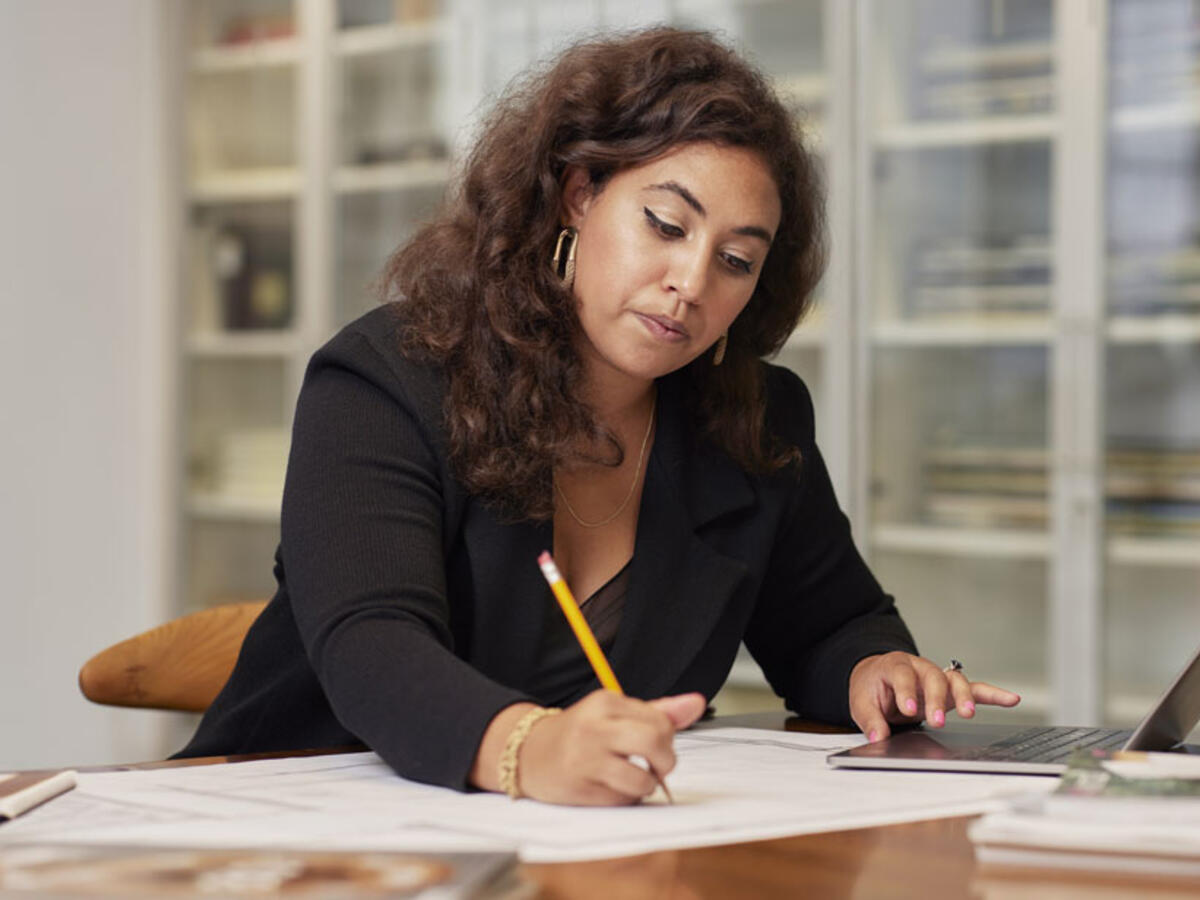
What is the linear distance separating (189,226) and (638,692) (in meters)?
3.01

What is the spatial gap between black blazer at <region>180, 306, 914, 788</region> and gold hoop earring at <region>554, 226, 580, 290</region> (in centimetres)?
18

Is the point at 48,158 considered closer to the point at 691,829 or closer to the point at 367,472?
the point at 367,472

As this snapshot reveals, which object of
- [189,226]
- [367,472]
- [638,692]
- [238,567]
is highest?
[189,226]

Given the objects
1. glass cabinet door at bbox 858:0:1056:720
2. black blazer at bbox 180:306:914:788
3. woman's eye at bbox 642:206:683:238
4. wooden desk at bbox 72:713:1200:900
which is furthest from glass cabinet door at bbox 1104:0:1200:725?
wooden desk at bbox 72:713:1200:900

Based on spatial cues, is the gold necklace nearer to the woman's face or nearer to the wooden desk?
the woman's face

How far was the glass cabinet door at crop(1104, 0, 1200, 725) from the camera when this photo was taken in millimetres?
2910

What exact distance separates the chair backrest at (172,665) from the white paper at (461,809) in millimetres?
468

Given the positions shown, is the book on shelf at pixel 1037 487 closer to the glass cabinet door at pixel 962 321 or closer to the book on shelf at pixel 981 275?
the glass cabinet door at pixel 962 321

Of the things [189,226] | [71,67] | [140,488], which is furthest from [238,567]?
[71,67]

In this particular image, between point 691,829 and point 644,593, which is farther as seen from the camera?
point 644,593

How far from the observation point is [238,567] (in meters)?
4.06

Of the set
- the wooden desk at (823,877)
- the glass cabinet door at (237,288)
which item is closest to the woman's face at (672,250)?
the wooden desk at (823,877)

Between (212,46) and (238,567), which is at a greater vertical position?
(212,46)

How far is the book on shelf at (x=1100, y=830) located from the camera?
788 millimetres
